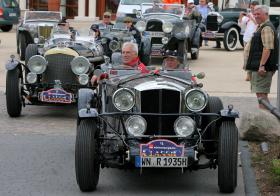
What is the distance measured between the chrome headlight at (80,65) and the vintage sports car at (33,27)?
27.6 feet

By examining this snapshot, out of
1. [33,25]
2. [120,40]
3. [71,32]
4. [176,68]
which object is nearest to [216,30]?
[33,25]

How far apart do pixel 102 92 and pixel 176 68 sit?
0.95m

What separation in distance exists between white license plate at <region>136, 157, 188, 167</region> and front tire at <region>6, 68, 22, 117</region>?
464cm

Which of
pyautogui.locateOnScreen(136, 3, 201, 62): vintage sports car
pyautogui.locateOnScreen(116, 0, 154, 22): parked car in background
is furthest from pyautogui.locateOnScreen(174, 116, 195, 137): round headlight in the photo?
pyautogui.locateOnScreen(116, 0, 154, 22): parked car in background

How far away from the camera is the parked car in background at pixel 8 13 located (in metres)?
31.2

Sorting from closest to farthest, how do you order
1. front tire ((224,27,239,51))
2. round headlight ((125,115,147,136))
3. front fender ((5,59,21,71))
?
round headlight ((125,115,147,136)) < front fender ((5,59,21,71)) < front tire ((224,27,239,51))

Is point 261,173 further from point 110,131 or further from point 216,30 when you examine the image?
point 216,30

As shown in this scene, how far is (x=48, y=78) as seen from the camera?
38.8 ft

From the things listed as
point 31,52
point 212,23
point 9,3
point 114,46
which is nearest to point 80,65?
point 31,52

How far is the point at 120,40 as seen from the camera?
1580 cm

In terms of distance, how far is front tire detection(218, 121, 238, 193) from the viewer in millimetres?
7238

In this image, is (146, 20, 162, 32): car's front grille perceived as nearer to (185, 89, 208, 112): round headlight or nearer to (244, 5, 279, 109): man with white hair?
(244, 5, 279, 109): man with white hair

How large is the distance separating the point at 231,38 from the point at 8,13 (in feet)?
34.5

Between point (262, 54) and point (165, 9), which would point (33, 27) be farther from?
point (262, 54)
